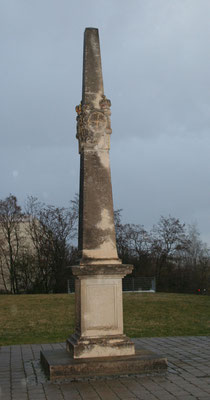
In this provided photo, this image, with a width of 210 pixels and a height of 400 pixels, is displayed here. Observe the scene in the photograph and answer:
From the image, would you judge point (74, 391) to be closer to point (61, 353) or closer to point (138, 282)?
point (61, 353)

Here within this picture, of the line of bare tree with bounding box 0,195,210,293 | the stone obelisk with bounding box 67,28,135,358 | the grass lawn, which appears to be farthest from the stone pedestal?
the line of bare tree with bounding box 0,195,210,293

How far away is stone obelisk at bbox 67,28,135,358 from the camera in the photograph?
746 centimetres

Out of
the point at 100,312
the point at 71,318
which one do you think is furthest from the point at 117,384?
the point at 71,318

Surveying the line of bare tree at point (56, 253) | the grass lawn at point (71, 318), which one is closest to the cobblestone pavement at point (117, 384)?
the grass lawn at point (71, 318)

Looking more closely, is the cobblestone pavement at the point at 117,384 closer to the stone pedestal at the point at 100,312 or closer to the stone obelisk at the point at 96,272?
the stone obelisk at the point at 96,272

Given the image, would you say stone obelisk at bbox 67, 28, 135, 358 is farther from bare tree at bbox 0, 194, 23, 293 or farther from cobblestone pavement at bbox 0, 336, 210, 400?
bare tree at bbox 0, 194, 23, 293

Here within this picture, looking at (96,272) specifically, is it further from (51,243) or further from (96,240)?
(51,243)

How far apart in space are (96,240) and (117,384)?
100 inches

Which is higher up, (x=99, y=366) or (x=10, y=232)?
(x=10, y=232)

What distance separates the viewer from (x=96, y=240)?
7.95m

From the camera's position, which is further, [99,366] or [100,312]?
[100,312]

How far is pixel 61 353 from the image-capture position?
7875 mm

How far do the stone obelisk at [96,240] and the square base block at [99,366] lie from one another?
0.22m

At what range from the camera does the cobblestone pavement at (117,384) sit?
5934mm
